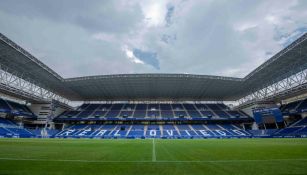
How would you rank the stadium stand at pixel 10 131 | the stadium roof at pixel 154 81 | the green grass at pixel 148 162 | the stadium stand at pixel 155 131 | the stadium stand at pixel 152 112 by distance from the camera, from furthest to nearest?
1. the stadium stand at pixel 152 112
2. the stadium stand at pixel 155 131
3. the stadium stand at pixel 10 131
4. the stadium roof at pixel 154 81
5. the green grass at pixel 148 162

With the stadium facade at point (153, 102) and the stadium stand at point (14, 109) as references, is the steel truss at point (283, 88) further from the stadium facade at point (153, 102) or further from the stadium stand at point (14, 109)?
the stadium stand at point (14, 109)

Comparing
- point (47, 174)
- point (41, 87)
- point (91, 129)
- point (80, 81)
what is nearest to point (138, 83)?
point (80, 81)

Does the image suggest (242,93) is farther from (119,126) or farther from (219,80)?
(119,126)

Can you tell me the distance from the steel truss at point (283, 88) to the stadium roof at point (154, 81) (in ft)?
3.94

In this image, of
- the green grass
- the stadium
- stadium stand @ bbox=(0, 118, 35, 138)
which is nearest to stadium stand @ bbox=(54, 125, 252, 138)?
the stadium

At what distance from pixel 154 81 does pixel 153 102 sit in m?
21.9

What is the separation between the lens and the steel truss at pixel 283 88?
3462 cm

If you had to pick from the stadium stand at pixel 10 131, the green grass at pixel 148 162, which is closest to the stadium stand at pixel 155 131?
the stadium stand at pixel 10 131

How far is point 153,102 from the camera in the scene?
218 feet

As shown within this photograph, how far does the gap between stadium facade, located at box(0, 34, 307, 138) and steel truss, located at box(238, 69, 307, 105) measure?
122mm

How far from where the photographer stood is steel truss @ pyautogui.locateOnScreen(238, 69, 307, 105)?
114 feet

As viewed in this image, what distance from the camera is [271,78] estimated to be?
40656 millimetres

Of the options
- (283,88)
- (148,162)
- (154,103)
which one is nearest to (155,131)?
(154,103)

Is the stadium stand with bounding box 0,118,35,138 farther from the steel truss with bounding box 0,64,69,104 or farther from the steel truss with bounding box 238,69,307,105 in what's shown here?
the steel truss with bounding box 238,69,307,105
